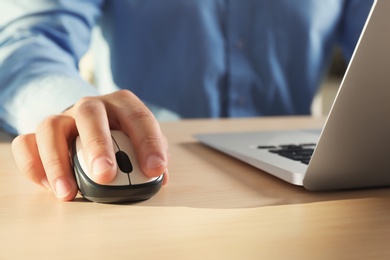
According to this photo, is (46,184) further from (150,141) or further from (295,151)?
(295,151)

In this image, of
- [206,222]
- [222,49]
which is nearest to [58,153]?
[206,222]

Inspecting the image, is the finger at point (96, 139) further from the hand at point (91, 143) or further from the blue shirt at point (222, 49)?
the blue shirt at point (222, 49)

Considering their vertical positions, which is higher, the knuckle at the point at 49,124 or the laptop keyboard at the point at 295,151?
the knuckle at the point at 49,124

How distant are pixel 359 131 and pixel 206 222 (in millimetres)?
142

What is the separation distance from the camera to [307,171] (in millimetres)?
439

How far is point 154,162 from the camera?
45cm

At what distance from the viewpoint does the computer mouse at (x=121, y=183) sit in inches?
17.1

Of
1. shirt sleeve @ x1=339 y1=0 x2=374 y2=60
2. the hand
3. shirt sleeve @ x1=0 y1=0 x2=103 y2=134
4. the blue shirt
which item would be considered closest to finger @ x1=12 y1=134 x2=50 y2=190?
the hand

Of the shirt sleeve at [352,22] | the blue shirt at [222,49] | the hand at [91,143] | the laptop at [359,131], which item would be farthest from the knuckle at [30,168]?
the shirt sleeve at [352,22]

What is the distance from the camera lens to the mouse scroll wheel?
1.46 ft

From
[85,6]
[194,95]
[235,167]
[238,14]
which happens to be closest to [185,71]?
[194,95]

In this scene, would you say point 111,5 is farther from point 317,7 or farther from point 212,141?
point 212,141

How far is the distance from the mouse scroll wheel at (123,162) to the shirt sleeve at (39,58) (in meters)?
0.29

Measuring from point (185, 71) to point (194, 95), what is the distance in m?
0.06
